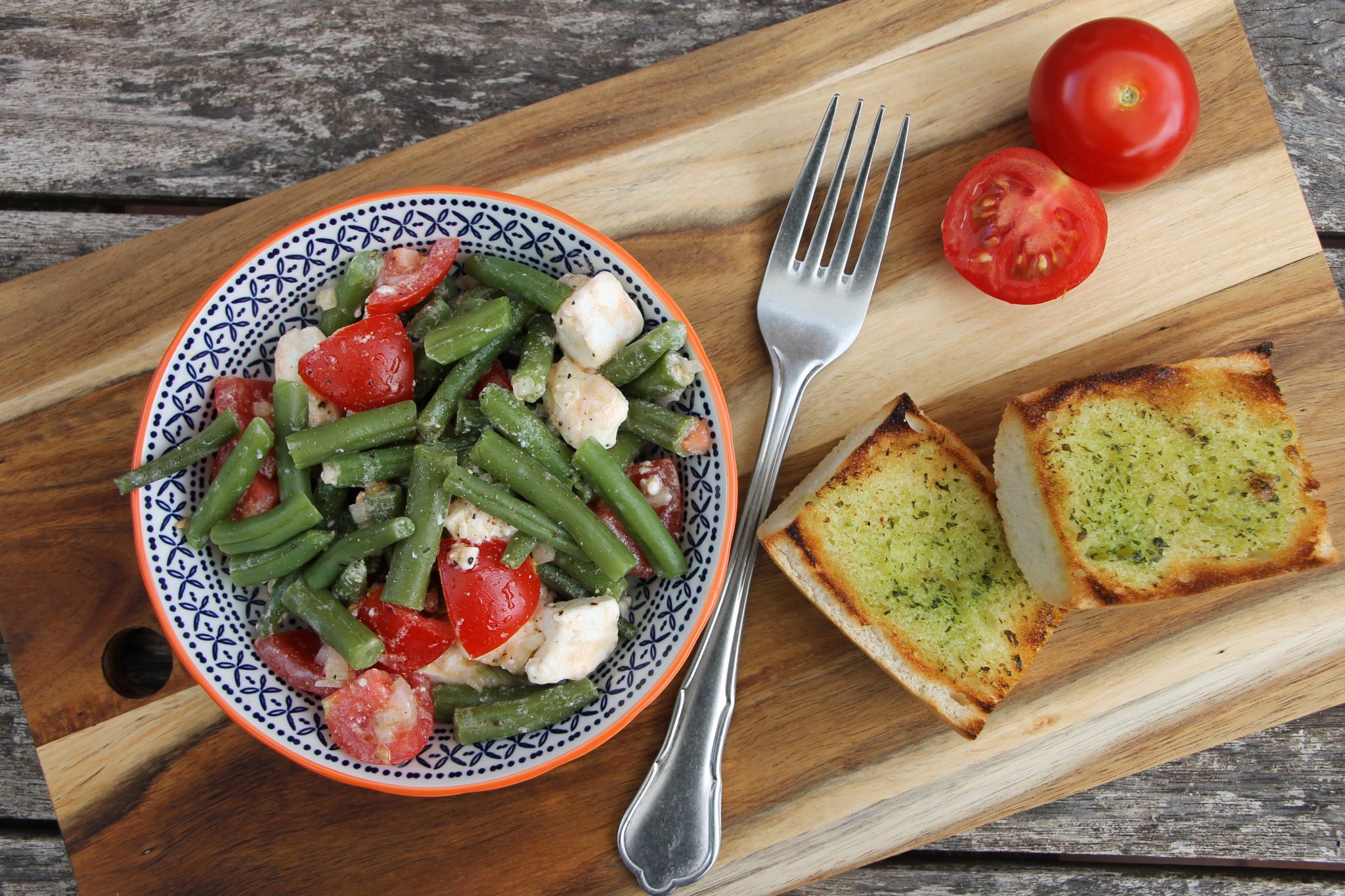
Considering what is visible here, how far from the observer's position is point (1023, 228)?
2.81 m

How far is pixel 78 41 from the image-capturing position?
3.36 m

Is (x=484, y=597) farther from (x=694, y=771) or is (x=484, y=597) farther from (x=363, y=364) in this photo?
(x=694, y=771)

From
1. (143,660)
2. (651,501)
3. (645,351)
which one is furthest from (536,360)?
(143,660)

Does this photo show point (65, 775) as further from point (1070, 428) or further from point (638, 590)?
point (1070, 428)

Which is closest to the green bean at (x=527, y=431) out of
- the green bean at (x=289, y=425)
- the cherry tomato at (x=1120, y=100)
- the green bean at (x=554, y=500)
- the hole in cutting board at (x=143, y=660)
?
the green bean at (x=554, y=500)

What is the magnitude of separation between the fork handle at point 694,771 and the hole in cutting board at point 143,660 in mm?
1735

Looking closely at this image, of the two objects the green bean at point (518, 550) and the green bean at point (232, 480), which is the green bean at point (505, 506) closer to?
the green bean at point (518, 550)

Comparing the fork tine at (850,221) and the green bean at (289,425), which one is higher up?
the fork tine at (850,221)

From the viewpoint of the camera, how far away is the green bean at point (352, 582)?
8.09 feet

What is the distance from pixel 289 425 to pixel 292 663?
70 centimetres

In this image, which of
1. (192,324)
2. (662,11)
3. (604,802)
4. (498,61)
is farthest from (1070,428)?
(192,324)

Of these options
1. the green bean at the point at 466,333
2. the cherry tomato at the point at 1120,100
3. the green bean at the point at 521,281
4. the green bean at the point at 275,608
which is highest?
the cherry tomato at the point at 1120,100

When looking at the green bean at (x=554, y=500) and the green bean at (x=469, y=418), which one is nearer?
the green bean at (x=554, y=500)

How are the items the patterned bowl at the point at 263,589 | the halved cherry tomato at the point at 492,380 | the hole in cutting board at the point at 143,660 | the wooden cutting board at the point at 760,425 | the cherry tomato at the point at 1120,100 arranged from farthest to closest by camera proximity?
1. the hole in cutting board at the point at 143,660
2. the wooden cutting board at the point at 760,425
3. the cherry tomato at the point at 1120,100
4. the halved cherry tomato at the point at 492,380
5. the patterned bowl at the point at 263,589
